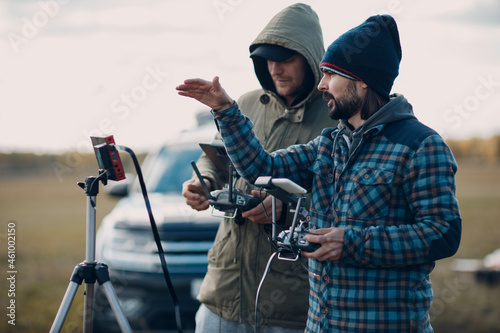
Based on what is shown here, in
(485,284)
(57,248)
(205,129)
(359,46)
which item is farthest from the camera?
(57,248)

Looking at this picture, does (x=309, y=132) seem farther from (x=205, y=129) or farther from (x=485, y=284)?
(x=485, y=284)

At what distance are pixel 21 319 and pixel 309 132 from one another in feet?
12.9

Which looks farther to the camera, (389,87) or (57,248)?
(57,248)

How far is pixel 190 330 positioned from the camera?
14.5 feet

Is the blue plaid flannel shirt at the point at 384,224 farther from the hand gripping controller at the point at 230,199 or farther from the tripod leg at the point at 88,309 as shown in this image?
the tripod leg at the point at 88,309

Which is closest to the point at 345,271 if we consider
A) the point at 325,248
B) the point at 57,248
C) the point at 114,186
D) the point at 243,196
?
the point at 325,248

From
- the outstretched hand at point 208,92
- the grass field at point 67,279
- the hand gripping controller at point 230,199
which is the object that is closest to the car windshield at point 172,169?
the grass field at point 67,279

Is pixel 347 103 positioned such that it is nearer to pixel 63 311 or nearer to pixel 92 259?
pixel 92 259

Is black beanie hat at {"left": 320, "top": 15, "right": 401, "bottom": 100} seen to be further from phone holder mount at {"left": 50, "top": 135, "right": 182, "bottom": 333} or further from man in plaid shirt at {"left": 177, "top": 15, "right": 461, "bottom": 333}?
phone holder mount at {"left": 50, "top": 135, "right": 182, "bottom": 333}

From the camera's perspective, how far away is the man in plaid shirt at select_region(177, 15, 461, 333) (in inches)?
70.7

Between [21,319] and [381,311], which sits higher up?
[381,311]

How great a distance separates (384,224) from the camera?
1883 millimetres

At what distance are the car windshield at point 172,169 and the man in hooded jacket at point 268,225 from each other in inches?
94.9

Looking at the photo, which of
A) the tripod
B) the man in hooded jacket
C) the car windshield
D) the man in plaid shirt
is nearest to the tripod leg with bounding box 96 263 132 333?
the tripod
